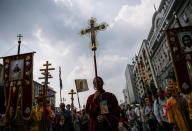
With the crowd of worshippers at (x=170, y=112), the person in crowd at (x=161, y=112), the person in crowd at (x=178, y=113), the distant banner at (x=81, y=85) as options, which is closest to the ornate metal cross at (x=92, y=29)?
the crowd of worshippers at (x=170, y=112)

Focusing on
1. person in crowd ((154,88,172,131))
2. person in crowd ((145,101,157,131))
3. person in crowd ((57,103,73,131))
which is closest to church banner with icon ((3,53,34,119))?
person in crowd ((57,103,73,131))

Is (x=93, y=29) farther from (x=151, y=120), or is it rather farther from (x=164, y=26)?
(x=164, y=26)

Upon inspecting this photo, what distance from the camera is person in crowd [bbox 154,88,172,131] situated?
6.28 m

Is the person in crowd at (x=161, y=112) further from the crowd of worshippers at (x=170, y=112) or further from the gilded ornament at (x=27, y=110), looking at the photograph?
the gilded ornament at (x=27, y=110)

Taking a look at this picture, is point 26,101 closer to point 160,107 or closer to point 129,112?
point 160,107

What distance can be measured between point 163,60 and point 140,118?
27.9m

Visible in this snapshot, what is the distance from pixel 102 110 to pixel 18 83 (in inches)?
197

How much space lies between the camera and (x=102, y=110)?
11.7 feet

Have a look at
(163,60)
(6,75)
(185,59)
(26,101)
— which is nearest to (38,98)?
(26,101)

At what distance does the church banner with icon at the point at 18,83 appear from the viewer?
20.1 feet

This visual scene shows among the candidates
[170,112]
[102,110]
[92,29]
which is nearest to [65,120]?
[102,110]

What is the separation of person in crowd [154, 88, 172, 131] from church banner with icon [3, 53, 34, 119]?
5836 mm

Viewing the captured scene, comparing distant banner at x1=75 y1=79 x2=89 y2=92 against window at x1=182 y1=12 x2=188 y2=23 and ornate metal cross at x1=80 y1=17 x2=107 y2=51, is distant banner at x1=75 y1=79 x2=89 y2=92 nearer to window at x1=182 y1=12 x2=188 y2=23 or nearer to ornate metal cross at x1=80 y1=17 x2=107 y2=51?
ornate metal cross at x1=80 y1=17 x2=107 y2=51

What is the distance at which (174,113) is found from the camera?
217 inches
